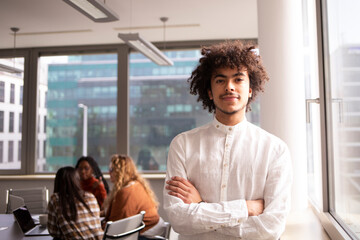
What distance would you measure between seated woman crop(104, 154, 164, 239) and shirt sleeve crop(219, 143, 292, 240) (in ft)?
6.52

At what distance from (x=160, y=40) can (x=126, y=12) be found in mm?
1317

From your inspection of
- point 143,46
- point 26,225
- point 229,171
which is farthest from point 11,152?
point 229,171

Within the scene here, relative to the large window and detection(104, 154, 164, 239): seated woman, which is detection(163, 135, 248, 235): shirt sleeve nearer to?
detection(104, 154, 164, 239): seated woman

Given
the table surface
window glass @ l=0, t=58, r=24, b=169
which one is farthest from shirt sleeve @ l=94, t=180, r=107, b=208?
window glass @ l=0, t=58, r=24, b=169

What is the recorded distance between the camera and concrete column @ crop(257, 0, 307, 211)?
259 centimetres

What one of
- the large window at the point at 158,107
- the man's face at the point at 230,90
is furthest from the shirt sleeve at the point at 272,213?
the large window at the point at 158,107

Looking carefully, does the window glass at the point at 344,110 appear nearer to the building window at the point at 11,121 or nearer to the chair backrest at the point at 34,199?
the chair backrest at the point at 34,199

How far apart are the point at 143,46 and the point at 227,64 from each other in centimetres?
282

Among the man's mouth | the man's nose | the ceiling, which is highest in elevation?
the ceiling

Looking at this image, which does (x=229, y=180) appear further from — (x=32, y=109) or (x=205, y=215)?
(x=32, y=109)

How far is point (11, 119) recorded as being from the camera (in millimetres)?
6086

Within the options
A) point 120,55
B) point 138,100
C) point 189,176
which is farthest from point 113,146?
point 189,176

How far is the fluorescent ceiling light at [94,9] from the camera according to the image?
290 cm

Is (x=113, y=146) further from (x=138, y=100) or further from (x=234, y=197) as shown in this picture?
(x=234, y=197)
